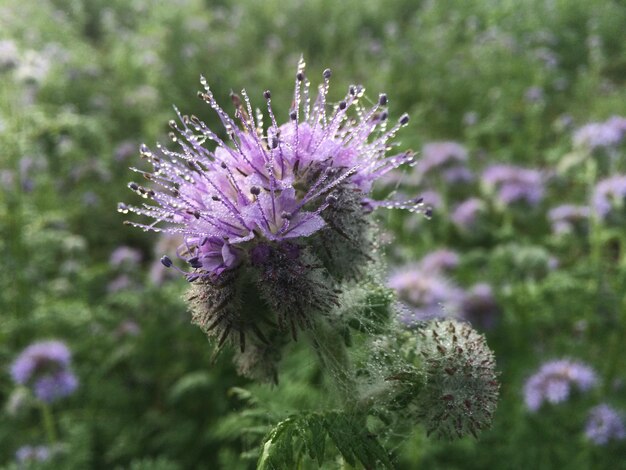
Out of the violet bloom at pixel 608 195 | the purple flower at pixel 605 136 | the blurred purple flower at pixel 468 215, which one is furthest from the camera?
the blurred purple flower at pixel 468 215

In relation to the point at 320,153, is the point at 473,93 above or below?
above

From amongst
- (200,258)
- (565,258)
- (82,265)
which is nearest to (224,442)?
(82,265)

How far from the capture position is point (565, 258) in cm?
496

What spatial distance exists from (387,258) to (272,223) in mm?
2985

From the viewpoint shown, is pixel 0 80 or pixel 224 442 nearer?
pixel 224 442

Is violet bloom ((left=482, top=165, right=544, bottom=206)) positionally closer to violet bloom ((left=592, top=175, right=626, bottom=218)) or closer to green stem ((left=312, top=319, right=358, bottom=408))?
violet bloom ((left=592, top=175, right=626, bottom=218))

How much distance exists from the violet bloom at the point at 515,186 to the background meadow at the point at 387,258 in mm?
15

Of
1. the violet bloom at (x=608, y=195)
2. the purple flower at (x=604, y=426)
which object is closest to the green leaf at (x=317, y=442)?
the purple flower at (x=604, y=426)

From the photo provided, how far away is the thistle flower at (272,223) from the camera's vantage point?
1.56 m

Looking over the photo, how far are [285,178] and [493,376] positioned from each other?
79 centimetres

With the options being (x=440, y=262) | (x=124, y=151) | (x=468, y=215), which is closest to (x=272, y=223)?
(x=440, y=262)

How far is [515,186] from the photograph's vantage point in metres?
4.69

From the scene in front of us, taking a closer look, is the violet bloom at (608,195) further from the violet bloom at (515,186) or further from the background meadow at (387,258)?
the violet bloom at (515,186)

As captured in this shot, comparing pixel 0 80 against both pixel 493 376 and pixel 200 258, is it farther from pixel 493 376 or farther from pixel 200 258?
pixel 493 376
